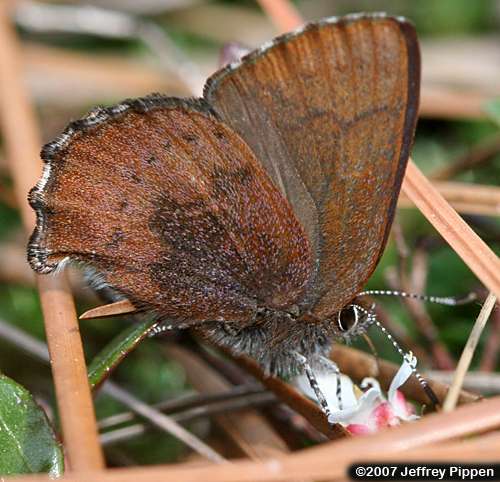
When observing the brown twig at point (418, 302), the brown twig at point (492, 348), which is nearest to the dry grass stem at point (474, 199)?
the brown twig at point (418, 302)

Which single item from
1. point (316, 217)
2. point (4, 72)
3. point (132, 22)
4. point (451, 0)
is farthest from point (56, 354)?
point (451, 0)

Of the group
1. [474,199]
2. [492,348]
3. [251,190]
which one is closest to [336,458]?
[251,190]

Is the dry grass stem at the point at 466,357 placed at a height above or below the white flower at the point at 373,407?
above

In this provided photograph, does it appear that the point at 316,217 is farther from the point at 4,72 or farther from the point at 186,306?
the point at 4,72

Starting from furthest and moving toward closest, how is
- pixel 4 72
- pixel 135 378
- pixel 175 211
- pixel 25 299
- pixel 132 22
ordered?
pixel 132 22, pixel 4 72, pixel 25 299, pixel 135 378, pixel 175 211

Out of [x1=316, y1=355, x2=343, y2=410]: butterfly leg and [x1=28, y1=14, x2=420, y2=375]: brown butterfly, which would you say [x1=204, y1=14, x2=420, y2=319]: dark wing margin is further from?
[x1=316, y1=355, x2=343, y2=410]: butterfly leg

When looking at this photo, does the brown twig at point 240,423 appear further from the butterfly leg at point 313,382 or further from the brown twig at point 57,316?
the brown twig at point 57,316

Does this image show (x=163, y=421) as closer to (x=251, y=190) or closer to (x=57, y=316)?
(x=57, y=316)
